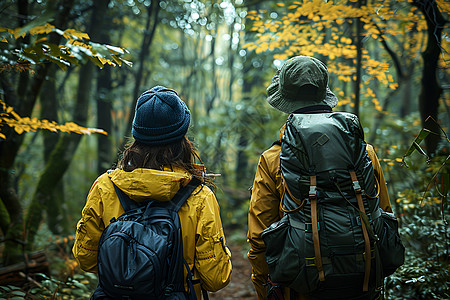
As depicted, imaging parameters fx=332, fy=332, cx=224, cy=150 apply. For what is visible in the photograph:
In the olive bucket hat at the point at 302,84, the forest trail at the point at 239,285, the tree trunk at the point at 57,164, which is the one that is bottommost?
the forest trail at the point at 239,285

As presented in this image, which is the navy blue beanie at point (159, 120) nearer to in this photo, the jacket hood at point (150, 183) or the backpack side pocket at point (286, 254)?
the jacket hood at point (150, 183)

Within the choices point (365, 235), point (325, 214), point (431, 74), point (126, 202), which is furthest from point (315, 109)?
point (431, 74)

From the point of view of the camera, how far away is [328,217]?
1866mm

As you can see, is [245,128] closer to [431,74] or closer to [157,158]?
[431,74]

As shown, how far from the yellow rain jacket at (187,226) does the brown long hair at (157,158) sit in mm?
61

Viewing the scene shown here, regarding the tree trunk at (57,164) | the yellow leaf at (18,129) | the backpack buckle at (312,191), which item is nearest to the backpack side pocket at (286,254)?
the backpack buckle at (312,191)

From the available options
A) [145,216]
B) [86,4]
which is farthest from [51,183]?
[86,4]

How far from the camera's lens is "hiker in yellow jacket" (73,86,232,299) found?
1.89 m

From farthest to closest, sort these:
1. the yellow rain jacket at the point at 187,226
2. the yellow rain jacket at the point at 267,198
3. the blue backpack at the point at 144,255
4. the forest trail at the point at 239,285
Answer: the forest trail at the point at 239,285
the yellow rain jacket at the point at 267,198
the yellow rain jacket at the point at 187,226
the blue backpack at the point at 144,255

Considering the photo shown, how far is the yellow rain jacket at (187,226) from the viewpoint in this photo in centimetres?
193

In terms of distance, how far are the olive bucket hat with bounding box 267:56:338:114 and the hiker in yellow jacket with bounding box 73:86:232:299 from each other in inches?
30.4

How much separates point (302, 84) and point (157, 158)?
109 centimetres

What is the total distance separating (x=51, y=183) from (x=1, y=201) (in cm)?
91

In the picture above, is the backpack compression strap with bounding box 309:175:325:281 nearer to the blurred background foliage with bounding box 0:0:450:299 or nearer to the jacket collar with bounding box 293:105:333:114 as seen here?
the jacket collar with bounding box 293:105:333:114
